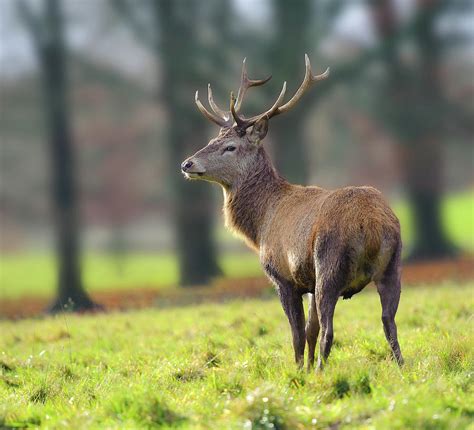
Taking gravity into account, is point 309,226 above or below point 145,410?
above

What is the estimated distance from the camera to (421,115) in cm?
2153

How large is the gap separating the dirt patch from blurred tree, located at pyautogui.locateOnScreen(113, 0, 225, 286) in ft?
5.71

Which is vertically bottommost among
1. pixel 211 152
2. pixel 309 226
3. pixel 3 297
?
pixel 3 297

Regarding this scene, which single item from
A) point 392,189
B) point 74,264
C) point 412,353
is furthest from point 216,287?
point 392,189

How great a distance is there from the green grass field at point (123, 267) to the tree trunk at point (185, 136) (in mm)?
2386

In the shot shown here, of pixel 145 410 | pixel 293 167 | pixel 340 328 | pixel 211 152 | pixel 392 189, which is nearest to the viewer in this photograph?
pixel 145 410

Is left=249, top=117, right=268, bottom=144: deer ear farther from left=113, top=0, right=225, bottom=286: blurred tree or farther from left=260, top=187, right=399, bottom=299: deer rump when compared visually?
left=113, top=0, right=225, bottom=286: blurred tree

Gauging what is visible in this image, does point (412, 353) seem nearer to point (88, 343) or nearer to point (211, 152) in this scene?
point (211, 152)

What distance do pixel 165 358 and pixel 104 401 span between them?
1.84m

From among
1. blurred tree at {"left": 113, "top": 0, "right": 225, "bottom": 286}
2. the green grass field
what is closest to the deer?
blurred tree at {"left": 113, "top": 0, "right": 225, "bottom": 286}

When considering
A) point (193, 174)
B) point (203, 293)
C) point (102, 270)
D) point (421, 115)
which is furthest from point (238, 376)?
point (102, 270)

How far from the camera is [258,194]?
8.38 metres

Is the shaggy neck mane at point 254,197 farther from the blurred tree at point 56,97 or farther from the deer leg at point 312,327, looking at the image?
the blurred tree at point 56,97

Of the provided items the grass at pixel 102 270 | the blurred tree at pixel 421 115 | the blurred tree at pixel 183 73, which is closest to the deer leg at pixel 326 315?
the blurred tree at pixel 183 73
